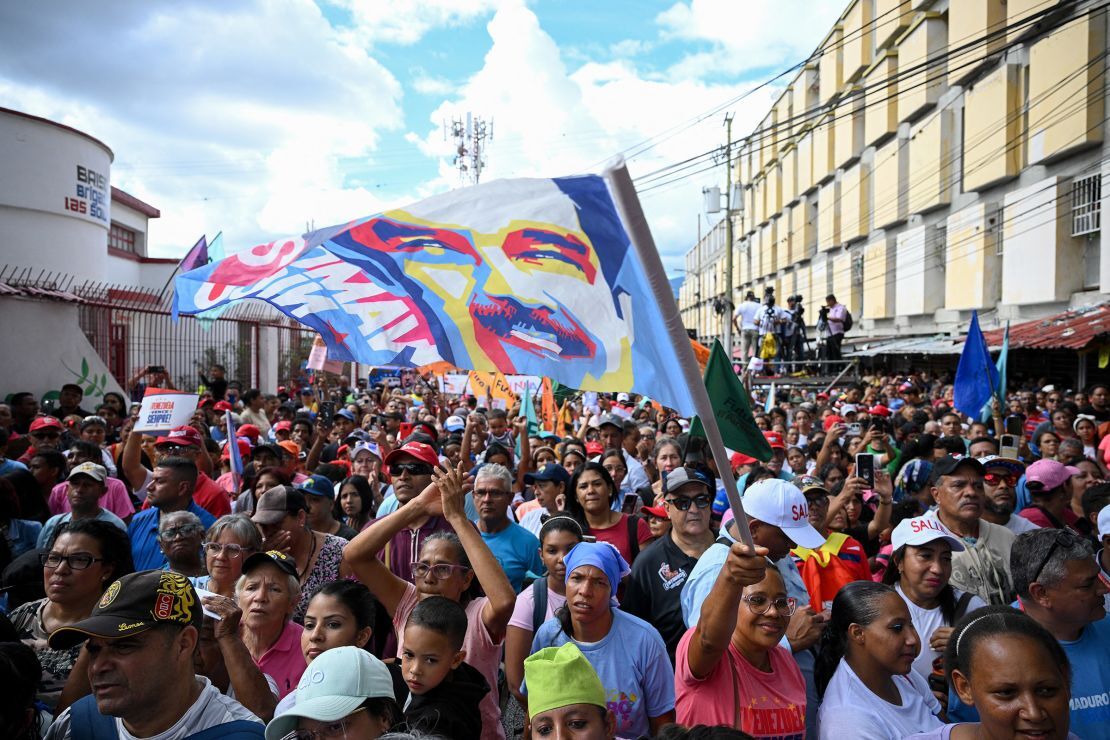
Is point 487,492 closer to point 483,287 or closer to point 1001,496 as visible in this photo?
point 483,287

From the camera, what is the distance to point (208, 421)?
11055 millimetres

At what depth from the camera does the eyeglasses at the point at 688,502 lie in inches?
181

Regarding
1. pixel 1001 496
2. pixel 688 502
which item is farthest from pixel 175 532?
pixel 1001 496

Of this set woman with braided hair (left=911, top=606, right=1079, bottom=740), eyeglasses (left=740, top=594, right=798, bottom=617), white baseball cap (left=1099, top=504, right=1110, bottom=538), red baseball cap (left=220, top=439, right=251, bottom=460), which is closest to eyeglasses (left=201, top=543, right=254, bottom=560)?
eyeglasses (left=740, top=594, right=798, bottom=617)

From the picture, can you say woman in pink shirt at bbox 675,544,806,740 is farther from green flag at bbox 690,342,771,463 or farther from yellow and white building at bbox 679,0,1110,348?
yellow and white building at bbox 679,0,1110,348

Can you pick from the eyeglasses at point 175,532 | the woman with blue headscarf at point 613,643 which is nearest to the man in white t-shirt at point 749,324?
the eyeglasses at point 175,532

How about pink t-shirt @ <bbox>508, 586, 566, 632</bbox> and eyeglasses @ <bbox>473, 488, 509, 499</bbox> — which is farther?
eyeglasses @ <bbox>473, 488, 509, 499</bbox>

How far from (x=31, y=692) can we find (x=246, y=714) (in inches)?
25.1

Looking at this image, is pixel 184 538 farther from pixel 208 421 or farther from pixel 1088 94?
pixel 1088 94

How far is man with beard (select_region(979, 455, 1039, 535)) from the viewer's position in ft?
17.4

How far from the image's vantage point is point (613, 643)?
350 centimetres

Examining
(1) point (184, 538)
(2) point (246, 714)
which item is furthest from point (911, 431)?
(2) point (246, 714)

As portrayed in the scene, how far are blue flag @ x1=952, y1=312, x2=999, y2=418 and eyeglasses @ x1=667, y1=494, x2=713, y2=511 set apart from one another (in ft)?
20.2

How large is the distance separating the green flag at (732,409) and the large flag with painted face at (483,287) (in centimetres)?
69
